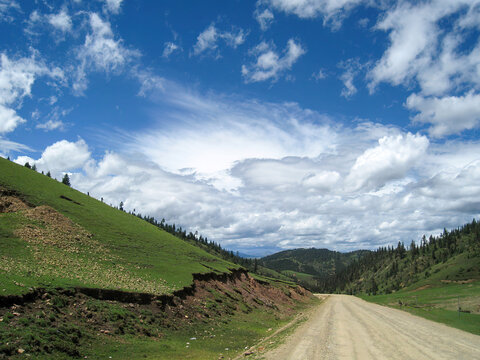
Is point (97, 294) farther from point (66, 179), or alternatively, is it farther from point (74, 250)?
point (66, 179)

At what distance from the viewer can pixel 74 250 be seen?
3191 centimetres

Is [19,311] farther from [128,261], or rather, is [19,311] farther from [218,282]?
[218,282]

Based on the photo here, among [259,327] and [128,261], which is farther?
[128,261]

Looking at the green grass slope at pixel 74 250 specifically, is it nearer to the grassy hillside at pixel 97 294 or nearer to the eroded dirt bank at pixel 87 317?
the grassy hillside at pixel 97 294

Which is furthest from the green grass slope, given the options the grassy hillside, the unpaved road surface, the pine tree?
the pine tree

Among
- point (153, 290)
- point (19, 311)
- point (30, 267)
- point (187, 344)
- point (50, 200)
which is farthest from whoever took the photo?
point (50, 200)

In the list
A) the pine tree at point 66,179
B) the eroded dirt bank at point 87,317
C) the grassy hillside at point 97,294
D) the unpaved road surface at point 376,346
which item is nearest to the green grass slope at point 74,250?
the grassy hillside at point 97,294

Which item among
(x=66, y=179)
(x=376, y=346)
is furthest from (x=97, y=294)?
(x=66, y=179)

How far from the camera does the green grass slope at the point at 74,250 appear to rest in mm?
22766

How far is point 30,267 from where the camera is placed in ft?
74.0

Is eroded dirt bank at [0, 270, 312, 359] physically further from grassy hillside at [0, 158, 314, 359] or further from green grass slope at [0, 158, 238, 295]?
green grass slope at [0, 158, 238, 295]

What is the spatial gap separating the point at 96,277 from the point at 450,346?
29.4 meters

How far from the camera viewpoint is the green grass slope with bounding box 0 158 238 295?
22766 millimetres

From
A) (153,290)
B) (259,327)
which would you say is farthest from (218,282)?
(153,290)
